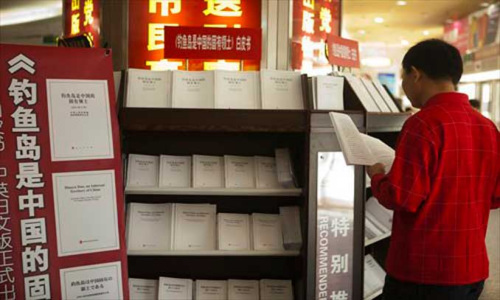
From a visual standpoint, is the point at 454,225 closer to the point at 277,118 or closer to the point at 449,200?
the point at 449,200

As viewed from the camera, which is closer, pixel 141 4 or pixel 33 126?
pixel 33 126

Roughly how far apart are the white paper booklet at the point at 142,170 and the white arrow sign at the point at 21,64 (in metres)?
0.87

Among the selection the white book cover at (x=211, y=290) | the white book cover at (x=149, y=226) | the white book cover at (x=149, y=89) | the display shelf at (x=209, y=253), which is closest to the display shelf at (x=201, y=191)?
the white book cover at (x=149, y=226)

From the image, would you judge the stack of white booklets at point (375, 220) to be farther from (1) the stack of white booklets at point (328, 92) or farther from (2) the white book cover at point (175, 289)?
(2) the white book cover at point (175, 289)

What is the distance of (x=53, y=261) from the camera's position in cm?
254

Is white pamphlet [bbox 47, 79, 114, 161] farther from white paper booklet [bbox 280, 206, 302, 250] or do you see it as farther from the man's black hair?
the man's black hair

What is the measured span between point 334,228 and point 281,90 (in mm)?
876

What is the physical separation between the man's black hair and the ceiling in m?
8.93

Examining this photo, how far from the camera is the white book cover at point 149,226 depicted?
3113 millimetres

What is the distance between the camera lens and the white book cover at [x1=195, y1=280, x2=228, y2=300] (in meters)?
3.25

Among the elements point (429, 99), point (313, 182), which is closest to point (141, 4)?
point (313, 182)

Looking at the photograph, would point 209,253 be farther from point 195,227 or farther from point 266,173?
point 266,173

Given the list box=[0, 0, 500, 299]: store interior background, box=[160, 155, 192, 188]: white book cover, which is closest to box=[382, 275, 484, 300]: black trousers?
box=[160, 155, 192, 188]: white book cover

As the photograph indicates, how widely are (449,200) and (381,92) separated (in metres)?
2.03
